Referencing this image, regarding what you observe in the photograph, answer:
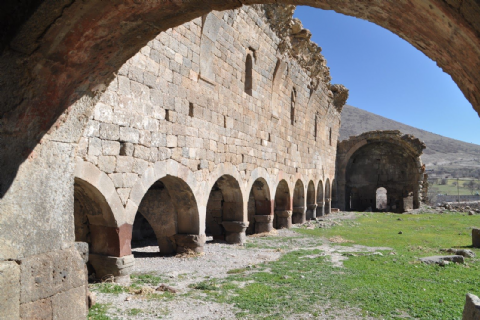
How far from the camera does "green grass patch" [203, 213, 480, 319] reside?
546 cm

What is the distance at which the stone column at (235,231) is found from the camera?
36.8 ft

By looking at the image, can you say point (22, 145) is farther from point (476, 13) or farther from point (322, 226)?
point (322, 226)

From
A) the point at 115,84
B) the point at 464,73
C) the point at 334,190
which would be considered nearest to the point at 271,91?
the point at 115,84

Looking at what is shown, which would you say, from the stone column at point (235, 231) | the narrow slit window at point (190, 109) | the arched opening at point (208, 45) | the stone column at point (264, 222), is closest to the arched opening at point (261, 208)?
the stone column at point (264, 222)

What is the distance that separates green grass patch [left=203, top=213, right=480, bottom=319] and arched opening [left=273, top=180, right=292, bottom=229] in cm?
560

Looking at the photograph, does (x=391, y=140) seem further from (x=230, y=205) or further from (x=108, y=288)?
(x=108, y=288)

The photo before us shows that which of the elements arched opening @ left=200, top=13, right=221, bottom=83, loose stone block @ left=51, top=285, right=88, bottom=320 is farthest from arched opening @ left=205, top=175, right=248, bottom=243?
loose stone block @ left=51, top=285, right=88, bottom=320

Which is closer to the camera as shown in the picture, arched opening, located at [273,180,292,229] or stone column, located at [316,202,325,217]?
arched opening, located at [273,180,292,229]

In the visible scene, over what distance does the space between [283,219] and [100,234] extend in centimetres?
1030

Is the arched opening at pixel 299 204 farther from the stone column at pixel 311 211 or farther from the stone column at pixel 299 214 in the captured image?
the stone column at pixel 311 211

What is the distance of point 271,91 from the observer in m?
13.4

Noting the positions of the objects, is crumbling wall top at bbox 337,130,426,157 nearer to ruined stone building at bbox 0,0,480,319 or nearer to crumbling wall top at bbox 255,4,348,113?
crumbling wall top at bbox 255,4,348,113

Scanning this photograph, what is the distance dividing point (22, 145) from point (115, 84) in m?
3.24

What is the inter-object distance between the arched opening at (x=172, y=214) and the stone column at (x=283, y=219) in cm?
731
